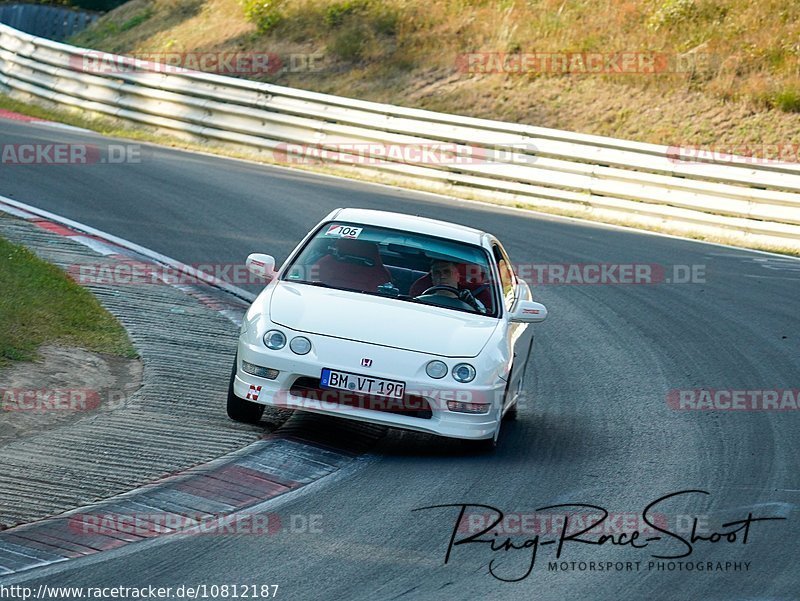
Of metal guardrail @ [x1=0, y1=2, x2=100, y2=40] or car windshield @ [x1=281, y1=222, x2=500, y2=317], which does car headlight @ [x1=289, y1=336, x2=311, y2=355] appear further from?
metal guardrail @ [x1=0, y1=2, x2=100, y2=40]

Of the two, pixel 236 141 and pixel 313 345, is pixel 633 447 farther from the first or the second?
pixel 236 141

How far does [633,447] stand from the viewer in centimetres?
844

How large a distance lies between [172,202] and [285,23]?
1313cm

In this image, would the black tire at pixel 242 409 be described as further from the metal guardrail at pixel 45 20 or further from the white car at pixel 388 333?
the metal guardrail at pixel 45 20

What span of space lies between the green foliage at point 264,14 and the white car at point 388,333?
789 inches

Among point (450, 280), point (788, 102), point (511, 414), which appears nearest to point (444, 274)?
point (450, 280)

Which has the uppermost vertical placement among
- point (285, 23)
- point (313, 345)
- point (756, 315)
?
point (285, 23)

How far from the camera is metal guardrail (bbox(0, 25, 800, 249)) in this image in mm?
17828

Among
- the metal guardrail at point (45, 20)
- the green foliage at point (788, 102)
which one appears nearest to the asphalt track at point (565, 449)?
the green foliage at point (788, 102)

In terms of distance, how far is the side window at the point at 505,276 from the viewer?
29.8 feet

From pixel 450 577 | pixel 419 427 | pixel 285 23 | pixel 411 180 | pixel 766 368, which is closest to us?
pixel 450 577

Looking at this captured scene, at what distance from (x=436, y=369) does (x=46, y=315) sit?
12.2 feet

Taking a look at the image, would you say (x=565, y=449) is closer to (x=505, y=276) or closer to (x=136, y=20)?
(x=505, y=276)

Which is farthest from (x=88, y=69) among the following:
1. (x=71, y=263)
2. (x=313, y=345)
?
(x=313, y=345)
